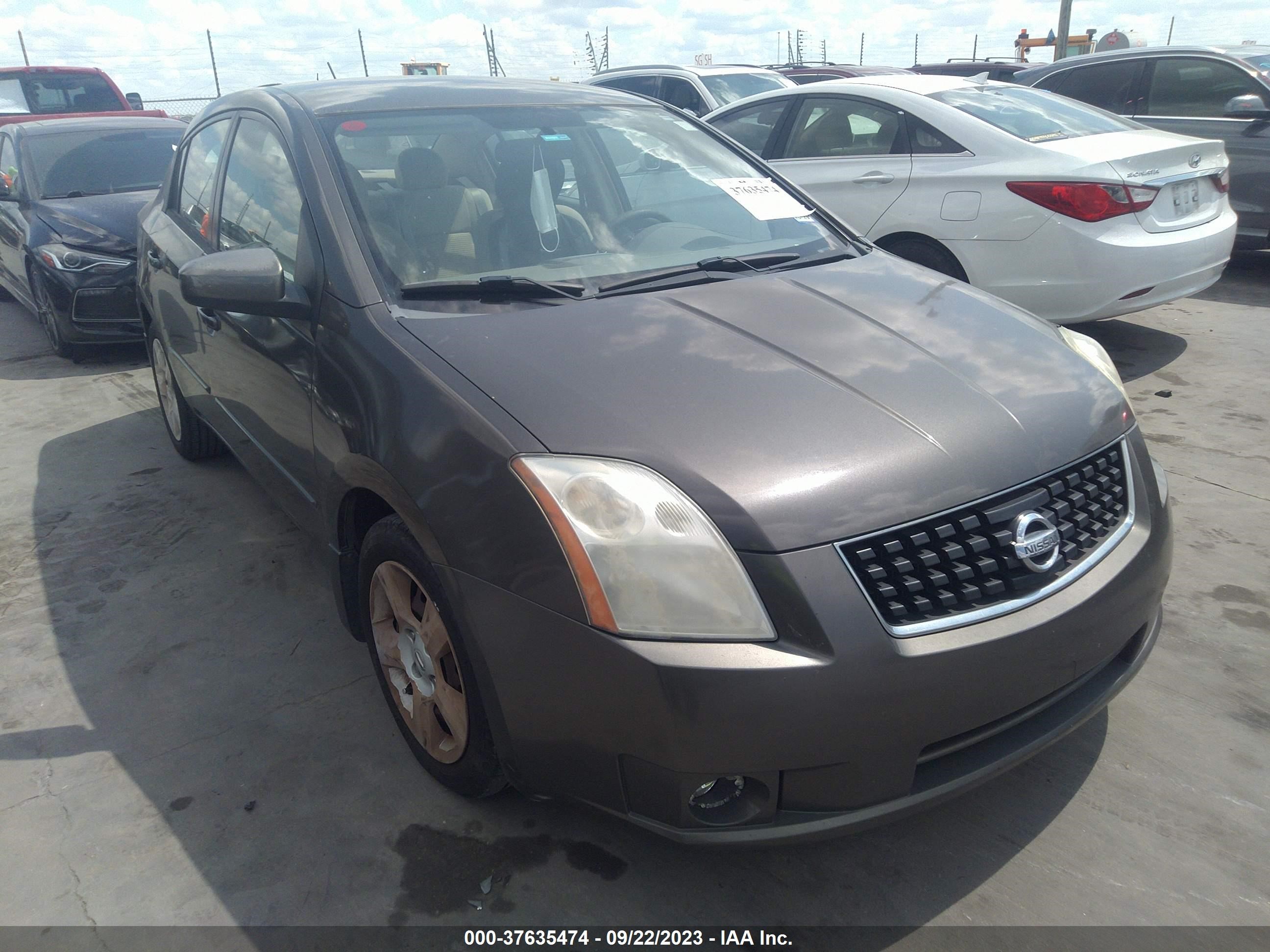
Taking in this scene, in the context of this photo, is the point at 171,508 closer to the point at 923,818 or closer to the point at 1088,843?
the point at 923,818

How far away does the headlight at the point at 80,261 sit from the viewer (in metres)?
6.38

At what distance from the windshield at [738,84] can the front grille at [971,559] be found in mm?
9532

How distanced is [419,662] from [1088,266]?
4033mm

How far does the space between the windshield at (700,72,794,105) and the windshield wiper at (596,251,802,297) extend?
27.6ft

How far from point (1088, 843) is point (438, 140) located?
2540 millimetres

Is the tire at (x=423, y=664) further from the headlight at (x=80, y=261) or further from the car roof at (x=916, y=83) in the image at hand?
the headlight at (x=80, y=261)

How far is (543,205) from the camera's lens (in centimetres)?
288

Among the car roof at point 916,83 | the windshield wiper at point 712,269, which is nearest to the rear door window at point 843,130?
the car roof at point 916,83

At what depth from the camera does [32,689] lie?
9.66ft

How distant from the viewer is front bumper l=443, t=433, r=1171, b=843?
1.70 meters

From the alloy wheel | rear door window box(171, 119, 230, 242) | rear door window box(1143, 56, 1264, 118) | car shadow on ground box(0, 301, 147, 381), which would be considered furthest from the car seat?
rear door window box(1143, 56, 1264, 118)

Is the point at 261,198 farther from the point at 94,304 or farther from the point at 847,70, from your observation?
the point at 847,70

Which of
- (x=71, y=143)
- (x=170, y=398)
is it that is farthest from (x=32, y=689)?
(x=71, y=143)

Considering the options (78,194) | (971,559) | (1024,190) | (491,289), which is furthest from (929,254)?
(78,194)
